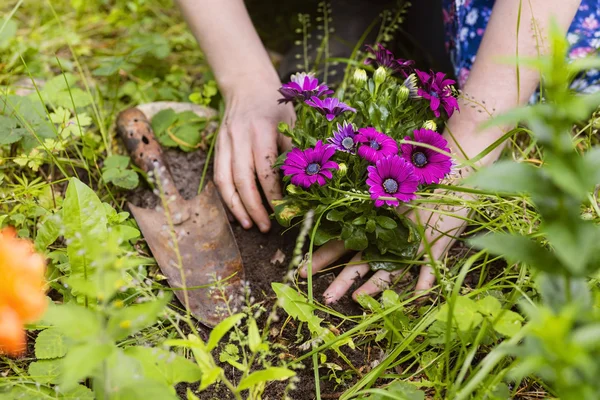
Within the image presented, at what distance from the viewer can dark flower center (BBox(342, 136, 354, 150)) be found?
3.96ft

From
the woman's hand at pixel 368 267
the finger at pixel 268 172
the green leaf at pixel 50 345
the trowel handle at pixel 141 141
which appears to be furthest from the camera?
the trowel handle at pixel 141 141

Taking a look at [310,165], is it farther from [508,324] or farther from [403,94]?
[508,324]

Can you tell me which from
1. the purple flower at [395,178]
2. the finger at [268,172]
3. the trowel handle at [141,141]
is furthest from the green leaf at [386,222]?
the trowel handle at [141,141]

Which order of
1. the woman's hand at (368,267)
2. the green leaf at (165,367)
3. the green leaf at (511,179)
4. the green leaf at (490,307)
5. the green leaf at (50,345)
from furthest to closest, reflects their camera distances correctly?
the woman's hand at (368,267), the green leaf at (50,345), the green leaf at (490,307), the green leaf at (165,367), the green leaf at (511,179)

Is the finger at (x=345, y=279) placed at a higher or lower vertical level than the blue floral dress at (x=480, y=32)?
lower

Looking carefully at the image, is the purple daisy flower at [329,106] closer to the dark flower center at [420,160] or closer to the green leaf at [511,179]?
the dark flower center at [420,160]

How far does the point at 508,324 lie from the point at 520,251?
11.4 inches

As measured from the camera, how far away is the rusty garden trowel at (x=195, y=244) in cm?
137

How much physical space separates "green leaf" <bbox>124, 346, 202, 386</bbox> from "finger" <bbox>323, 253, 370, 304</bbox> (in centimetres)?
49

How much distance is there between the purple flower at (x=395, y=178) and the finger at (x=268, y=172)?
344mm

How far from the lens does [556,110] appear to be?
25.5 inches

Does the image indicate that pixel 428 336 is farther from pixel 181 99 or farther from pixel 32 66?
pixel 32 66

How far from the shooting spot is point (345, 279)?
4.47 ft

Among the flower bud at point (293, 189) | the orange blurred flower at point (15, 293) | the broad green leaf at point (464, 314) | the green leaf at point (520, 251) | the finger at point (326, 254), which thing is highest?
the green leaf at point (520, 251)
